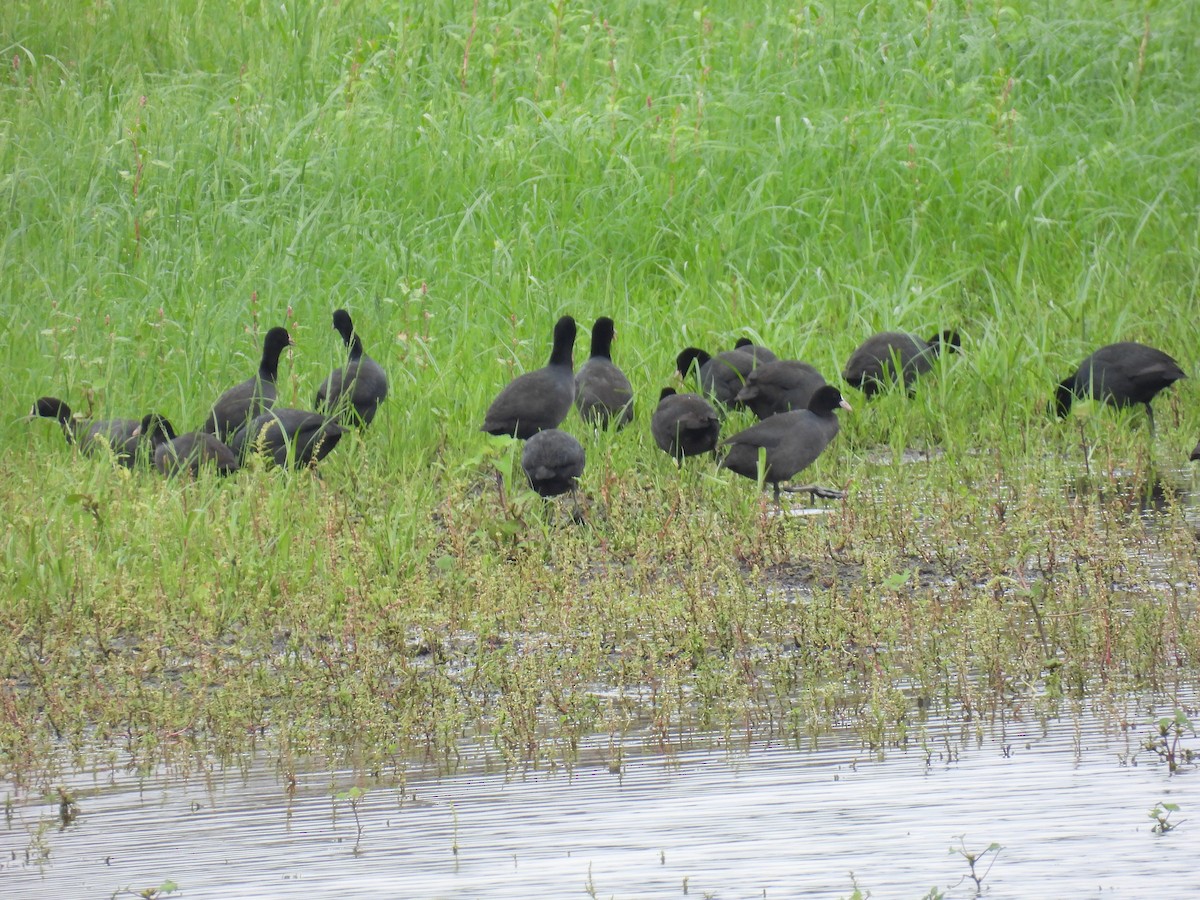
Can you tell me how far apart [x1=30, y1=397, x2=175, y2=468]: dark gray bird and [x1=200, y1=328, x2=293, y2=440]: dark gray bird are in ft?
0.82

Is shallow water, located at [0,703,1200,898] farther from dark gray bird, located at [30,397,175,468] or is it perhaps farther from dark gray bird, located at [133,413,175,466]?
dark gray bird, located at [30,397,175,468]

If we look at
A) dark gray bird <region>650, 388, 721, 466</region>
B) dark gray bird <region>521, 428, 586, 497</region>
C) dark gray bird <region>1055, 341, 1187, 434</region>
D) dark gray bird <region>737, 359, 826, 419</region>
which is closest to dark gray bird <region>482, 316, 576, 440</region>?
dark gray bird <region>650, 388, 721, 466</region>

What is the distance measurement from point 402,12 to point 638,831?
11.7 meters

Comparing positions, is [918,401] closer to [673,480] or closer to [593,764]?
[673,480]

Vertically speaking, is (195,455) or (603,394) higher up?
(603,394)

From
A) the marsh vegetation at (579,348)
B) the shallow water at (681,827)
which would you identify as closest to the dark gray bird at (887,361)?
the marsh vegetation at (579,348)

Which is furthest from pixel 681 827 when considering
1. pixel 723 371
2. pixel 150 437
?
pixel 723 371

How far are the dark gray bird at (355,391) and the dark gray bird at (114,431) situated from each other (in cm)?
82

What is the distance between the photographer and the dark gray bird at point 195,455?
8.18 metres

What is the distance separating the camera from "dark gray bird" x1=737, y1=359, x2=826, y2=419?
930 centimetres

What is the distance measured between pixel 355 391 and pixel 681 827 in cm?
539

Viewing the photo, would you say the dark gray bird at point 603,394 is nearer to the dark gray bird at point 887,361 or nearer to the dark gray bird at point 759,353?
the dark gray bird at point 759,353

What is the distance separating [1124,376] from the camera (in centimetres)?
930

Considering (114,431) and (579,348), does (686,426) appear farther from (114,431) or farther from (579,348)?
(114,431)
